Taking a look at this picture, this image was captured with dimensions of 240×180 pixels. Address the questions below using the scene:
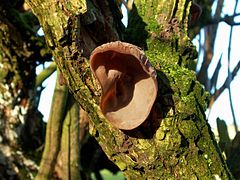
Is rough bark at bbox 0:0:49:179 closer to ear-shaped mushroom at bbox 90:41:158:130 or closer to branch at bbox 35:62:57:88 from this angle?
branch at bbox 35:62:57:88

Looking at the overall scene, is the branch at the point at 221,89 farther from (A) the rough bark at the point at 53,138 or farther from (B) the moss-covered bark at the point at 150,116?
(B) the moss-covered bark at the point at 150,116

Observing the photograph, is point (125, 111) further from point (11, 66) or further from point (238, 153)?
point (11, 66)

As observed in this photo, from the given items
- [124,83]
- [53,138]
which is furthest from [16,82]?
[124,83]

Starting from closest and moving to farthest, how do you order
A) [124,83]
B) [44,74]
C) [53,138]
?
[124,83], [53,138], [44,74]

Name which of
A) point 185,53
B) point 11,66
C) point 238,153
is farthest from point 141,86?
point 11,66

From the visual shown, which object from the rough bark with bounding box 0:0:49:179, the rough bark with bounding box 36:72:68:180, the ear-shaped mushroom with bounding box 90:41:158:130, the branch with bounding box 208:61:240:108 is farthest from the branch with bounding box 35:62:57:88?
the ear-shaped mushroom with bounding box 90:41:158:130

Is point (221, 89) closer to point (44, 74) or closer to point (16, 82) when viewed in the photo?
point (44, 74)

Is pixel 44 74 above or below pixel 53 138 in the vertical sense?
above
